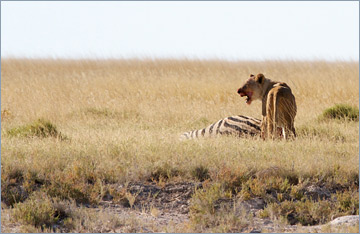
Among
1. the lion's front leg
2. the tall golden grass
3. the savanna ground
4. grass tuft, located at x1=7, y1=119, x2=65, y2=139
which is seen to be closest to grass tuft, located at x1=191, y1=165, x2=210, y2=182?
the savanna ground

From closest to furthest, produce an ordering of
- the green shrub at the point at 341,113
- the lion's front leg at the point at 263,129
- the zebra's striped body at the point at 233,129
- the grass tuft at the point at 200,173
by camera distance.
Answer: the grass tuft at the point at 200,173 < the lion's front leg at the point at 263,129 < the zebra's striped body at the point at 233,129 < the green shrub at the point at 341,113

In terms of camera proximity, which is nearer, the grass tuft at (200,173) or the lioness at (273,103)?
the grass tuft at (200,173)

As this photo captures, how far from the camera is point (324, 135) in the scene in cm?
977

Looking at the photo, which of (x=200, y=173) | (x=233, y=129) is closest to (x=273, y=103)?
(x=233, y=129)

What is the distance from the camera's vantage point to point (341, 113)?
12023mm

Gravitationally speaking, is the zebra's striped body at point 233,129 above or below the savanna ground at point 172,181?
A: above

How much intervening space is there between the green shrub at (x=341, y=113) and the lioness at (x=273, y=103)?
2.92m

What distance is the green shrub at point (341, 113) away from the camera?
1184cm

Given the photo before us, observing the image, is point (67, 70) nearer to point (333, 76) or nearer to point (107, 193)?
point (333, 76)

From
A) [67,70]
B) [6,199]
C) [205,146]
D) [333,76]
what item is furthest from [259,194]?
[67,70]

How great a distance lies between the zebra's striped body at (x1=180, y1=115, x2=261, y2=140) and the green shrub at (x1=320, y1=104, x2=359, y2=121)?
261cm

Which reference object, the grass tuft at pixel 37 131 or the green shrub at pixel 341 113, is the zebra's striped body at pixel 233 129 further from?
the green shrub at pixel 341 113

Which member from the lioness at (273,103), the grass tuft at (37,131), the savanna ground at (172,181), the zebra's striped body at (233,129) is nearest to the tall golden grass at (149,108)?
the savanna ground at (172,181)

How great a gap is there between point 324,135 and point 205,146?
238 centimetres
